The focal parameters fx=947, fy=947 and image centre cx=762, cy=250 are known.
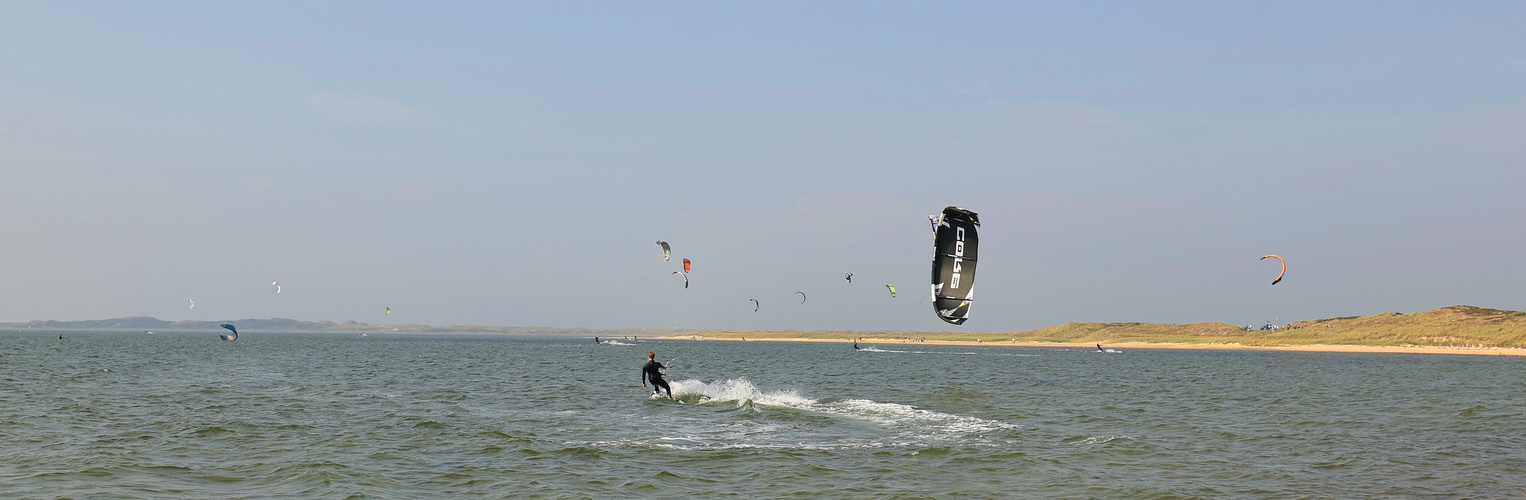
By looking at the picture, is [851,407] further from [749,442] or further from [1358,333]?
[1358,333]

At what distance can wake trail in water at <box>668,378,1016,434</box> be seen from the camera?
69.5 feet

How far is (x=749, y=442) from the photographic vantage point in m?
18.3

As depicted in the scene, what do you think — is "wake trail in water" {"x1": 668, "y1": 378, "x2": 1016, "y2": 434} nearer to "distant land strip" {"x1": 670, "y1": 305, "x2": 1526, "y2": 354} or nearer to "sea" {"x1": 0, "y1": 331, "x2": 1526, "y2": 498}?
"sea" {"x1": 0, "y1": 331, "x2": 1526, "y2": 498}

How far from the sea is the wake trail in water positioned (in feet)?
0.38

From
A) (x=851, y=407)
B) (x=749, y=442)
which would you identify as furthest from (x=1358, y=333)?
(x=749, y=442)

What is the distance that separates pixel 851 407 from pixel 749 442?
8227 mm

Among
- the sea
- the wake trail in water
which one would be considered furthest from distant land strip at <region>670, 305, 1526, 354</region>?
the wake trail in water

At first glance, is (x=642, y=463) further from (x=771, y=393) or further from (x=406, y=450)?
(x=771, y=393)

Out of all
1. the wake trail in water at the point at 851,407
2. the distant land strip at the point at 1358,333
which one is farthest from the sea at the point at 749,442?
the distant land strip at the point at 1358,333

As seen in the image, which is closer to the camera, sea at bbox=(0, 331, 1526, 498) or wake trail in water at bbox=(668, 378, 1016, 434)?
sea at bbox=(0, 331, 1526, 498)

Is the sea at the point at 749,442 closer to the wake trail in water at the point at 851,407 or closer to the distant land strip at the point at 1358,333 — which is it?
the wake trail in water at the point at 851,407

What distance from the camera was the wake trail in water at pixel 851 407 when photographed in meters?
21.2

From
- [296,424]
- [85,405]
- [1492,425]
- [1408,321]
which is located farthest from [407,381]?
[1408,321]

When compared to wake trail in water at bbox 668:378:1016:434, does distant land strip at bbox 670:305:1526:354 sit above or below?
above
